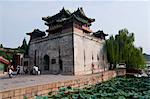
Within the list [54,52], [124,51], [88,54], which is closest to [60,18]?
[54,52]

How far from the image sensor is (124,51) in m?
24.2

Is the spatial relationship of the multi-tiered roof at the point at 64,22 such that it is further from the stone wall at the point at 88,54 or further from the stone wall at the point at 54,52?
the stone wall at the point at 88,54

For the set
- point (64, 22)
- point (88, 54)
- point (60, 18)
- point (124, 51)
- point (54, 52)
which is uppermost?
point (60, 18)

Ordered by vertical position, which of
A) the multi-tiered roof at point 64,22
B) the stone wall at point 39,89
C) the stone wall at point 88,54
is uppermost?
the multi-tiered roof at point 64,22

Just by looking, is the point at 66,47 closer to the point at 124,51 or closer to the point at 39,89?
the point at 124,51

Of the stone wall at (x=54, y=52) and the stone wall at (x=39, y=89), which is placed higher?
the stone wall at (x=54, y=52)

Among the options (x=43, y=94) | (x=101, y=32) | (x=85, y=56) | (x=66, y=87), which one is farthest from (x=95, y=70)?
(x=43, y=94)

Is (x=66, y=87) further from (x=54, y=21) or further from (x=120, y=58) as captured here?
(x=120, y=58)

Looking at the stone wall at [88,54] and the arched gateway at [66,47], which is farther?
the stone wall at [88,54]

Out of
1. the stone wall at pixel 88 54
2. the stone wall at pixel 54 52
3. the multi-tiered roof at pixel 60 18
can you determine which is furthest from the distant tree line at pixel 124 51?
the stone wall at pixel 54 52

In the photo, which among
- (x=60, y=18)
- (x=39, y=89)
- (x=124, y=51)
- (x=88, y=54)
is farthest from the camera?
(x=124, y=51)

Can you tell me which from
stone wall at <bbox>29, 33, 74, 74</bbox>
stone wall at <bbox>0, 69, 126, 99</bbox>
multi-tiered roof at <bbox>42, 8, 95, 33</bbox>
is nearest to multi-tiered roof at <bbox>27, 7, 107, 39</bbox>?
multi-tiered roof at <bbox>42, 8, 95, 33</bbox>

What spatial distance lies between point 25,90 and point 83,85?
→ 17.6 feet

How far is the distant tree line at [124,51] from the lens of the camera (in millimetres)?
23938
